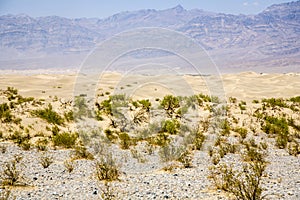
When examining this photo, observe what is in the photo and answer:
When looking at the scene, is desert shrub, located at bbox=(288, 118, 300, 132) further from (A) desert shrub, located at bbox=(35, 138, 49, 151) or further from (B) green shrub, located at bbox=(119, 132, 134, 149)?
(A) desert shrub, located at bbox=(35, 138, 49, 151)

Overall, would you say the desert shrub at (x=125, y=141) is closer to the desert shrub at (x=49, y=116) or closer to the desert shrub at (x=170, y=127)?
the desert shrub at (x=170, y=127)

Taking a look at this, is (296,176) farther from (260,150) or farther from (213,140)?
(213,140)

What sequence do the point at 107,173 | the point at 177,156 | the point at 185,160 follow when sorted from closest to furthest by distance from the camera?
the point at 107,173 → the point at 185,160 → the point at 177,156

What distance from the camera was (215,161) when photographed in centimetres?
966

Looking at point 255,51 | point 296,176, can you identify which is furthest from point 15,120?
point 255,51

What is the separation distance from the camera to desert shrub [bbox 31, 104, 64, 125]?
1554 cm

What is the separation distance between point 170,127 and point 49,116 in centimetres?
607

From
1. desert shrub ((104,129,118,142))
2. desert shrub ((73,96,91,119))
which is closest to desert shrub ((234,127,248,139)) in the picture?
desert shrub ((104,129,118,142))

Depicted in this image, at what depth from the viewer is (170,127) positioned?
1558cm

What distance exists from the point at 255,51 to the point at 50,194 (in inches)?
8019

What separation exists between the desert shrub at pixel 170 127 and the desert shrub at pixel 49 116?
16.8ft

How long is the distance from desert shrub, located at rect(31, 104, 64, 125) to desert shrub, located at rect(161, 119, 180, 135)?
511cm

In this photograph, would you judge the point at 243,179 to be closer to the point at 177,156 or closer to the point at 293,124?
the point at 177,156

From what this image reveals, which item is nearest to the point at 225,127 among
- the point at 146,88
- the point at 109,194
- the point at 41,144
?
the point at 41,144
